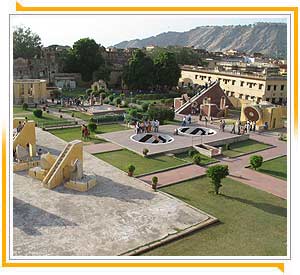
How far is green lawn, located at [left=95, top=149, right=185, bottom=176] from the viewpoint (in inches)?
716

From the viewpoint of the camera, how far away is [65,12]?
21.8 ft

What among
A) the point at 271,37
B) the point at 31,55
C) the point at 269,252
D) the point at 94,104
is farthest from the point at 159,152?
the point at 271,37

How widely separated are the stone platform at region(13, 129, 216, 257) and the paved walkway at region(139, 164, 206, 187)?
795 mm

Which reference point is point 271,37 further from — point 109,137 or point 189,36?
point 109,137

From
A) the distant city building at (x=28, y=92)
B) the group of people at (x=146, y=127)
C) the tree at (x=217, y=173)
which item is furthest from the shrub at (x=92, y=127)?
the distant city building at (x=28, y=92)

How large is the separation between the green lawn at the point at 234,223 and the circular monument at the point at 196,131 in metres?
9.13

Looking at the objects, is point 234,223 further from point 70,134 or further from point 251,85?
point 251,85

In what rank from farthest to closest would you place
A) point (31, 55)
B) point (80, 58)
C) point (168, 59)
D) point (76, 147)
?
1. point (31, 55)
2. point (80, 58)
3. point (168, 59)
4. point (76, 147)

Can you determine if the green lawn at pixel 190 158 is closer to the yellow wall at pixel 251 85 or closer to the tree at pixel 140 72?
the yellow wall at pixel 251 85

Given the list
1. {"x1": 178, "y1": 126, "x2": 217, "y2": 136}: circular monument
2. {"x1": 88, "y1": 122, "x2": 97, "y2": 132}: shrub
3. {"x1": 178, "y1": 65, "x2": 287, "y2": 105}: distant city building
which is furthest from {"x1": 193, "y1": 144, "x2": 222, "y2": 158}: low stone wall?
{"x1": 178, "y1": 65, "x2": 287, "y2": 105}: distant city building

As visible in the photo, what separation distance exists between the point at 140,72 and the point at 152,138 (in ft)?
72.1

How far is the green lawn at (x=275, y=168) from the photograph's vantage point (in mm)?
18230

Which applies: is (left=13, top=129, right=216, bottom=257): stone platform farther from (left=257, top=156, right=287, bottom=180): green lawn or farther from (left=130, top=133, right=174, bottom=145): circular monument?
(left=130, top=133, right=174, bottom=145): circular monument
